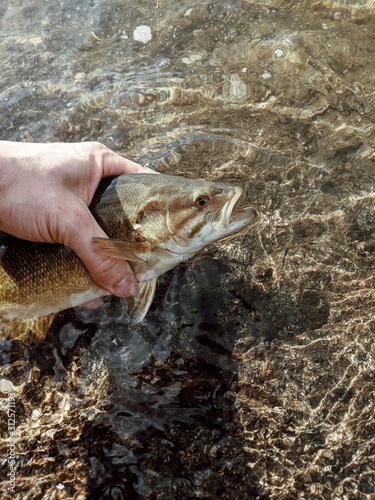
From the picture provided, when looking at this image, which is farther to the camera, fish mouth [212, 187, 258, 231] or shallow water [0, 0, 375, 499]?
fish mouth [212, 187, 258, 231]

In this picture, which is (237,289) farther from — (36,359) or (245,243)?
(36,359)

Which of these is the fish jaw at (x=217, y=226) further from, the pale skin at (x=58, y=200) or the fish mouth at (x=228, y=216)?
the pale skin at (x=58, y=200)

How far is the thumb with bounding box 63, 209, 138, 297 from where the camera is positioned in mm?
3207

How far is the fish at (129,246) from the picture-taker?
3.35 m

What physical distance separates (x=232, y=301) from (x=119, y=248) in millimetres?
994

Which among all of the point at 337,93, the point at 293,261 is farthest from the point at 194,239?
the point at 337,93

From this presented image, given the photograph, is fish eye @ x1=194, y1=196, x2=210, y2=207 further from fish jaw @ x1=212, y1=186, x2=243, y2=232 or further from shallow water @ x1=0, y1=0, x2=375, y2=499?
shallow water @ x1=0, y1=0, x2=375, y2=499

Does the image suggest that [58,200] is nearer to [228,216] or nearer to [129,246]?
[129,246]

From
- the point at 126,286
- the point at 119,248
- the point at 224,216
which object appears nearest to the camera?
the point at 119,248

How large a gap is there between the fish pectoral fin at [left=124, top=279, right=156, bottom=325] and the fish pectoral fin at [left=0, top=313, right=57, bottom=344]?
0.68m

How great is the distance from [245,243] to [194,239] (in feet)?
2.06

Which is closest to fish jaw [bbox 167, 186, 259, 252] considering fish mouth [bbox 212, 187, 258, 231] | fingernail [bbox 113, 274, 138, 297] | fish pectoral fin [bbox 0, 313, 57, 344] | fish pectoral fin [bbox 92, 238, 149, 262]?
fish mouth [bbox 212, 187, 258, 231]

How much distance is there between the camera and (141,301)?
3.50 m

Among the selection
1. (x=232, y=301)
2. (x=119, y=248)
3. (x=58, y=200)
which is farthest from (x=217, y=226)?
(x=58, y=200)
